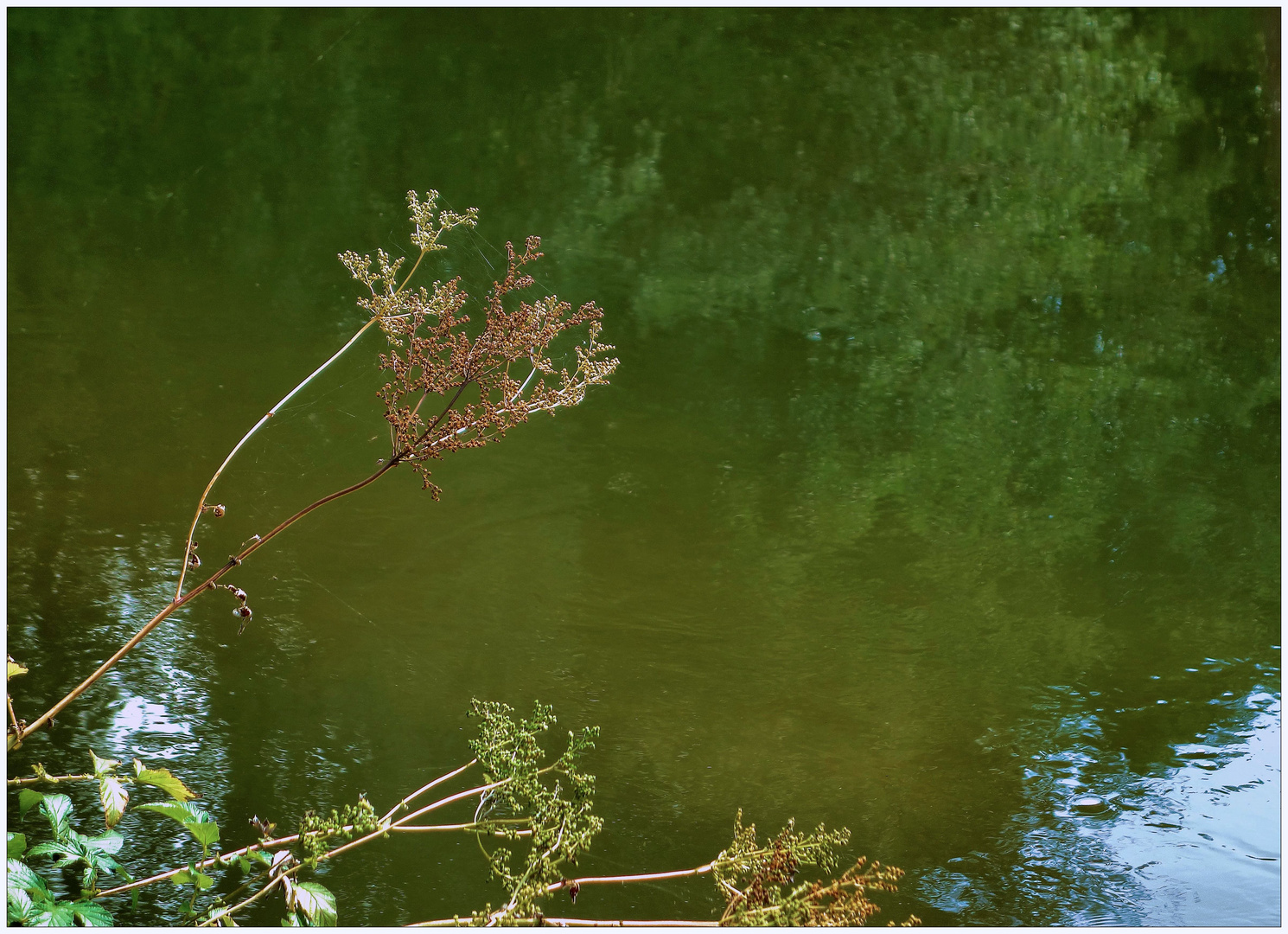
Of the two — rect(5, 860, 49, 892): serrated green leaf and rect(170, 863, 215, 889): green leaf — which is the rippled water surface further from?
rect(5, 860, 49, 892): serrated green leaf

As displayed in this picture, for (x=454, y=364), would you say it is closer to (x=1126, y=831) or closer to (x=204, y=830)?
(x=204, y=830)

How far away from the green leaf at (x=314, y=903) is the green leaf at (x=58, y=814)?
228 millimetres

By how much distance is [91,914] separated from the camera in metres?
0.98

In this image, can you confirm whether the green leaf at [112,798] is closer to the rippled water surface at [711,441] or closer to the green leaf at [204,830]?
the green leaf at [204,830]

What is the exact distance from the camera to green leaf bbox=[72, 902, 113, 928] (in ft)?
3.15

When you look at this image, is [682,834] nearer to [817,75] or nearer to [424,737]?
[424,737]

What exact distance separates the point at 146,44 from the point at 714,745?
1.96 meters

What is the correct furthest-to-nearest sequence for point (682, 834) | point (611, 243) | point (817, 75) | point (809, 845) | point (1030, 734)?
1. point (817, 75)
2. point (611, 243)
3. point (1030, 734)
4. point (682, 834)
5. point (809, 845)

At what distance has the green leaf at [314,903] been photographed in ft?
3.36

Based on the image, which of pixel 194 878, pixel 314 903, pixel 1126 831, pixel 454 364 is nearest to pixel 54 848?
pixel 194 878

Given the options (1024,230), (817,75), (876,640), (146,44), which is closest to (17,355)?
(146,44)

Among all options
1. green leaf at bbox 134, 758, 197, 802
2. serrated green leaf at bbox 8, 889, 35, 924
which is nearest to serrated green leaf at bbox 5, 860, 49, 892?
serrated green leaf at bbox 8, 889, 35, 924

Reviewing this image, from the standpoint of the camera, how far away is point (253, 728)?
1.52 metres

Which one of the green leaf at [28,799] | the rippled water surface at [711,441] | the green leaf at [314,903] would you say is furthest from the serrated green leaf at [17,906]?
the rippled water surface at [711,441]
